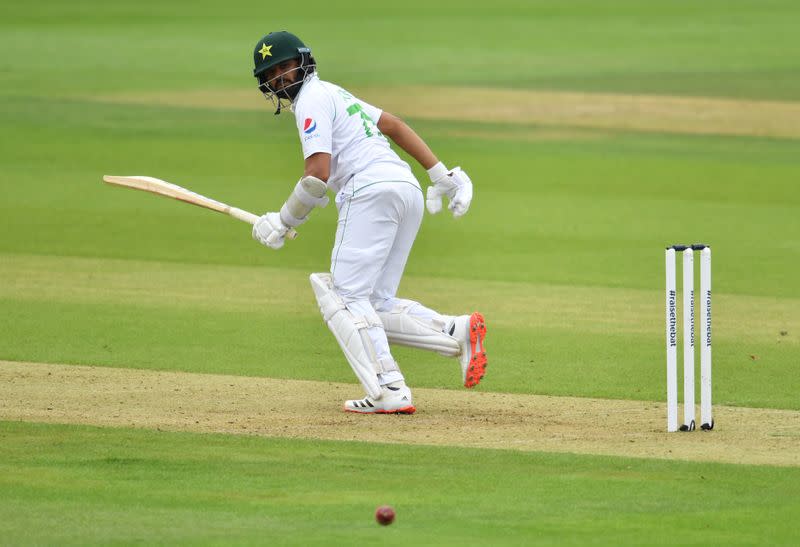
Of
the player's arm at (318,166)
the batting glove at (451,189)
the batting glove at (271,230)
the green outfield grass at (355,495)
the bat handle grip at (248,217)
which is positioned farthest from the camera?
the batting glove at (451,189)

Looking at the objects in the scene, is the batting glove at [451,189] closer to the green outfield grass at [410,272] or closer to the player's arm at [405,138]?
the player's arm at [405,138]

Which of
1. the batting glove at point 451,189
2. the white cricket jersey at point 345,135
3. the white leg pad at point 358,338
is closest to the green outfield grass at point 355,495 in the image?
the white leg pad at point 358,338

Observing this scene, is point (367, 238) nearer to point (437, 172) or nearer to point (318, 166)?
point (318, 166)

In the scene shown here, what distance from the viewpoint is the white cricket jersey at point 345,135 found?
25.2ft

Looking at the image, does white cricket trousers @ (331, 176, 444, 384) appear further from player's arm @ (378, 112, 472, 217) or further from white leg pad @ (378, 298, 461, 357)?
player's arm @ (378, 112, 472, 217)

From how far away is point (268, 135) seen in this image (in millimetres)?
23297

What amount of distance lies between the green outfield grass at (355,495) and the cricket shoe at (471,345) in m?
0.87

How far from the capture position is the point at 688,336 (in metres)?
7.09

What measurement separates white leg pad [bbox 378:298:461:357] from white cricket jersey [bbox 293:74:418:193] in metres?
0.69

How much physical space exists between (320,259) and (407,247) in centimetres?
623

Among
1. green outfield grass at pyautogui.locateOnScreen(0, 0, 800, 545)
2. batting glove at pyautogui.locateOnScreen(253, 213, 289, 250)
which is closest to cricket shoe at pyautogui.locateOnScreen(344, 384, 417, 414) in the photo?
green outfield grass at pyautogui.locateOnScreen(0, 0, 800, 545)

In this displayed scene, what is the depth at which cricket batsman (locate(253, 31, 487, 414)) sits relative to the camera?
772 cm

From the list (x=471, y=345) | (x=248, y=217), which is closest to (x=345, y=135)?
(x=248, y=217)

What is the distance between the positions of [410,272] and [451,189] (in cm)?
511
